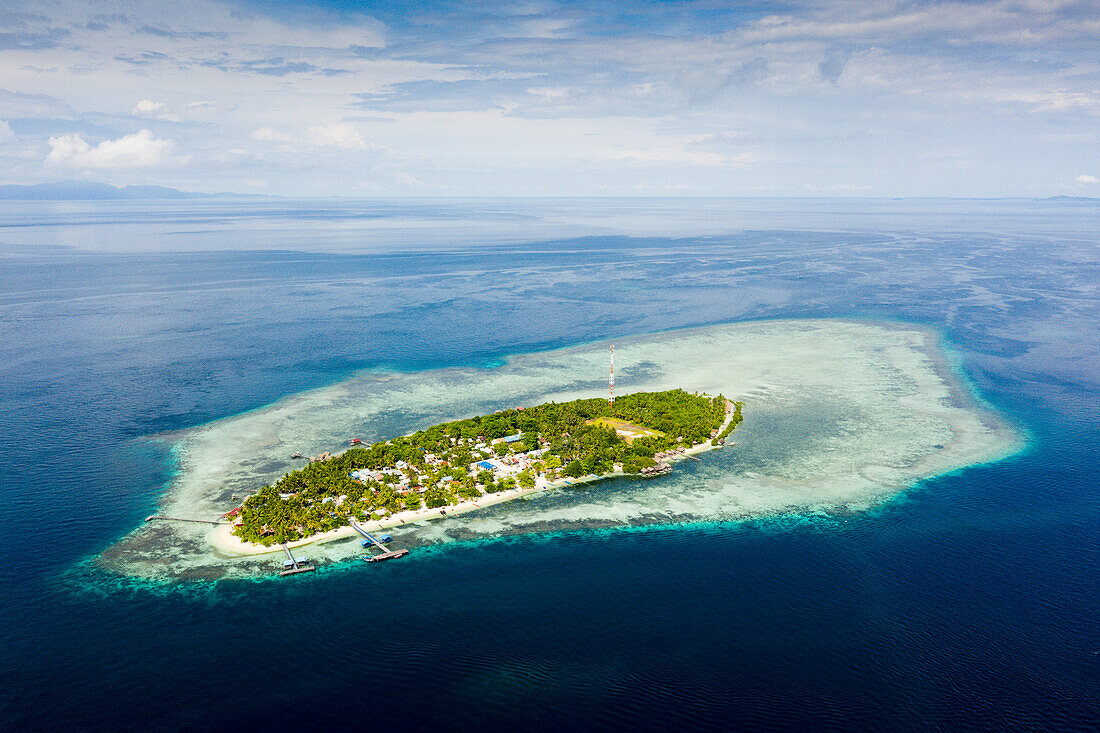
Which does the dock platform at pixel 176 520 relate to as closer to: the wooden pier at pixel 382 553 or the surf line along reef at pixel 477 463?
the surf line along reef at pixel 477 463

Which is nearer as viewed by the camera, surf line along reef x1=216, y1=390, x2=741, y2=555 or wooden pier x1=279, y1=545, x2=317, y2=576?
wooden pier x1=279, y1=545, x2=317, y2=576

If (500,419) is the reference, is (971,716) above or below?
below

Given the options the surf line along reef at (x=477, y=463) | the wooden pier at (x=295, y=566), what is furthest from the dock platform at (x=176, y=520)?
the wooden pier at (x=295, y=566)

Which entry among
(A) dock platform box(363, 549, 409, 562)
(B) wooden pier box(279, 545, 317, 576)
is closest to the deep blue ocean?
(B) wooden pier box(279, 545, 317, 576)

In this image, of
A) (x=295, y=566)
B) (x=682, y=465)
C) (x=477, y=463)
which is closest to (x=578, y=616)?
(x=295, y=566)

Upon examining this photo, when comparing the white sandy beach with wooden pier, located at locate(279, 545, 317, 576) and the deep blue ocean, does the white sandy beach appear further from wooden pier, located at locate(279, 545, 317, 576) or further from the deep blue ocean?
the deep blue ocean

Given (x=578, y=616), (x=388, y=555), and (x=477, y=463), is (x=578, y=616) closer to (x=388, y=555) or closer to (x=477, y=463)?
(x=388, y=555)

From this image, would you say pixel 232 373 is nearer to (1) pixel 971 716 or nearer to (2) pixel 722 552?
(2) pixel 722 552

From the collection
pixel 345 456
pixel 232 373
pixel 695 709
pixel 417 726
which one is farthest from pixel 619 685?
pixel 232 373
